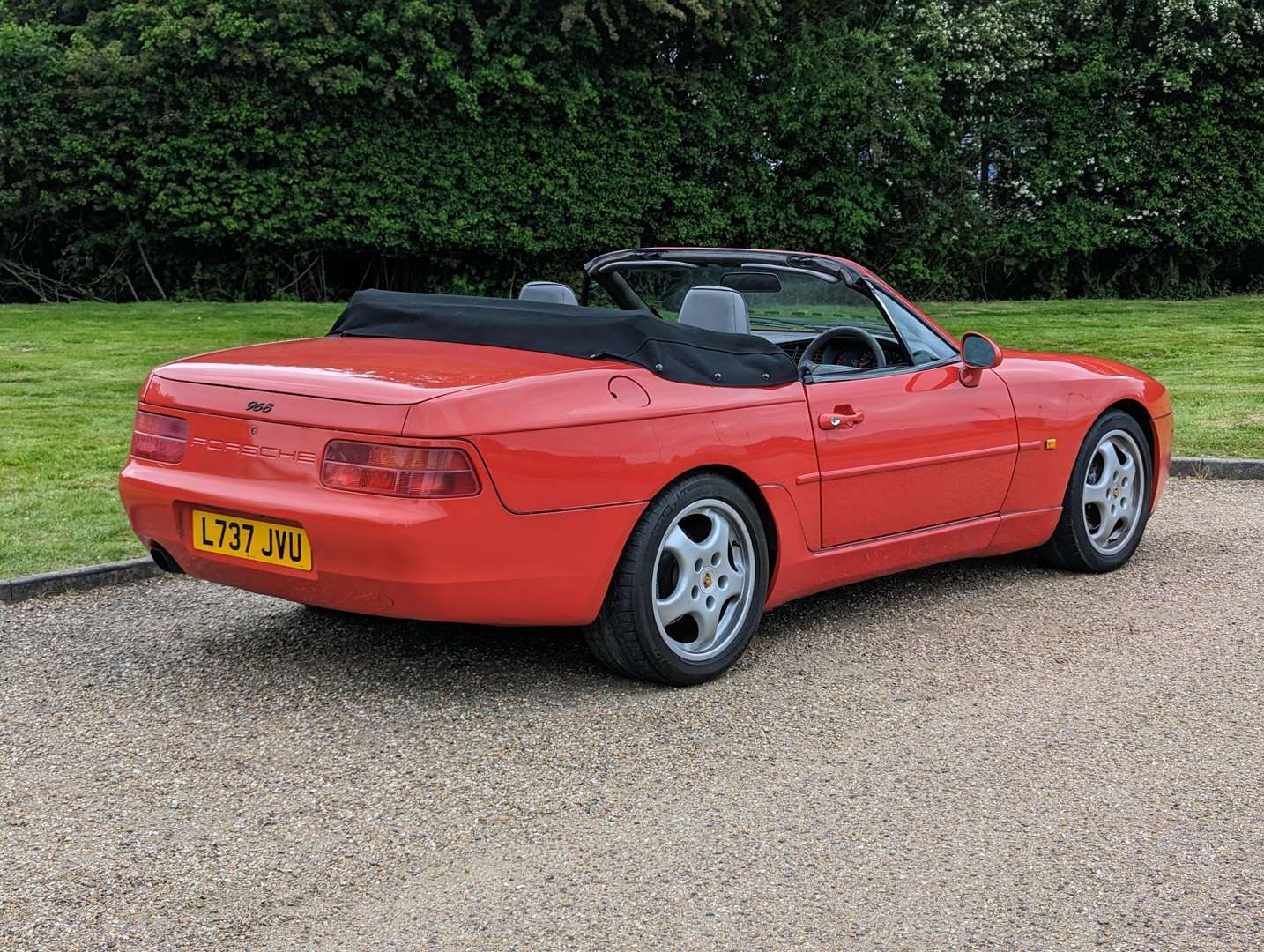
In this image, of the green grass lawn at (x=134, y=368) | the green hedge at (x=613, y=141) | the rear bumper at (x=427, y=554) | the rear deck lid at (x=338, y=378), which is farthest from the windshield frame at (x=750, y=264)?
the green hedge at (x=613, y=141)

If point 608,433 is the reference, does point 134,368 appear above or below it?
below

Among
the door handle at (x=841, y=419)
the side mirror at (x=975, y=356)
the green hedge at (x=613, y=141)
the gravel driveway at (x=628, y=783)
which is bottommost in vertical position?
the gravel driveway at (x=628, y=783)

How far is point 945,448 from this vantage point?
539 cm

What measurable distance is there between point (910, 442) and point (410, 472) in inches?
79.2

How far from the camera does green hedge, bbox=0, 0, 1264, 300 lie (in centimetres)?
1911

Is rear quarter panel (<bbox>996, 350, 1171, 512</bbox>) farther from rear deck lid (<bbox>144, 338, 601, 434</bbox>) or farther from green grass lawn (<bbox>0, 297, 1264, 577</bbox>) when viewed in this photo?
green grass lawn (<bbox>0, 297, 1264, 577</bbox>)

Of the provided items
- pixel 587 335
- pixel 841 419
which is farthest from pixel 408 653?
pixel 841 419

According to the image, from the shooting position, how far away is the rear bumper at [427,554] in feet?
13.2

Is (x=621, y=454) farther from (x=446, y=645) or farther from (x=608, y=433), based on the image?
(x=446, y=645)

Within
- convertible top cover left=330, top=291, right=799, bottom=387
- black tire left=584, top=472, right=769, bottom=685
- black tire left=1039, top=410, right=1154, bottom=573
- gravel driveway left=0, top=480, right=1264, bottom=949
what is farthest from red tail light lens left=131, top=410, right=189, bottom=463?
black tire left=1039, top=410, right=1154, bottom=573

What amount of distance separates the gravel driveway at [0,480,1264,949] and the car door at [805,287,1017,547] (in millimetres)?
431

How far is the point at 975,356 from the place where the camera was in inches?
218

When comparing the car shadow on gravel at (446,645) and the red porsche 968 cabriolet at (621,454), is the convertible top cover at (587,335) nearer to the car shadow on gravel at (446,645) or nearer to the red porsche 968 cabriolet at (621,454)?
the red porsche 968 cabriolet at (621,454)

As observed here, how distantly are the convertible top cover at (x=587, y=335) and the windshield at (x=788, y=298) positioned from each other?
0.45 m
